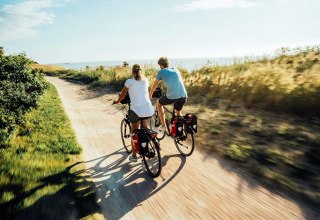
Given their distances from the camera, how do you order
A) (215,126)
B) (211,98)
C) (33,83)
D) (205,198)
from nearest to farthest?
(205,198) → (215,126) → (33,83) → (211,98)

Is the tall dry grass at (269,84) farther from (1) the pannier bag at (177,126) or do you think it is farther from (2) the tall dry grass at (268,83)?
(1) the pannier bag at (177,126)

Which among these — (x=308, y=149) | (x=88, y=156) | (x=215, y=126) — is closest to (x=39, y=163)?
(x=88, y=156)

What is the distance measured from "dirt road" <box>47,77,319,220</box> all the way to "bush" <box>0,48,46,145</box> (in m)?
2.31

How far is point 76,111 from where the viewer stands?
14562 millimetres

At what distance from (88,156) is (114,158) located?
0.74m

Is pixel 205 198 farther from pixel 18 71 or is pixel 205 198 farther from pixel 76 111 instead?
pixel 76 111

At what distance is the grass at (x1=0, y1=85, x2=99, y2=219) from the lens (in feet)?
15.0

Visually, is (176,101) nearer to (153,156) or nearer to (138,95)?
(138,95)

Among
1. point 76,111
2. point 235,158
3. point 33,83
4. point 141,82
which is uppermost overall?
point 141,82

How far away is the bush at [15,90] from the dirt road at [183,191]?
91.1 inches

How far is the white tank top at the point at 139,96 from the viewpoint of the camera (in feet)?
19.6

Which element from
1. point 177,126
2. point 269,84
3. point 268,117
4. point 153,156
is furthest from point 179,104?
point 269,84

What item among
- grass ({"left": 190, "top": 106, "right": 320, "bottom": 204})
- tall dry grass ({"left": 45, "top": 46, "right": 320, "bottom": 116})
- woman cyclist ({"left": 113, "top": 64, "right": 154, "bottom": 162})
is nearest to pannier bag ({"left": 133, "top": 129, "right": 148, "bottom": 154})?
woman cyclist ({"left": 113, "top": 64, "right": 154, "bottom": 162})

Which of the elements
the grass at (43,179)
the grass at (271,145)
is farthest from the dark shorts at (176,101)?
the grass at (43,179)
